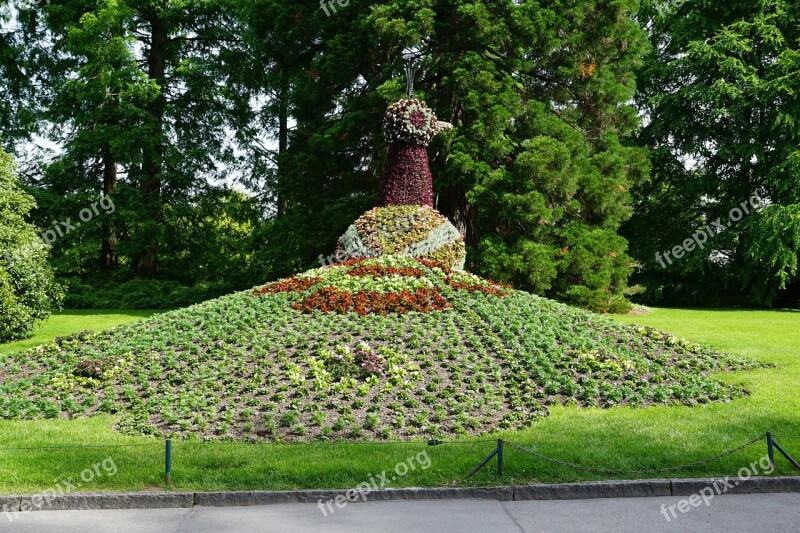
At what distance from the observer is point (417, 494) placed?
5867 millimetres

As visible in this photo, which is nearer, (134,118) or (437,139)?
(437,139)

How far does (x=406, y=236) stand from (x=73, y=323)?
28.0ft

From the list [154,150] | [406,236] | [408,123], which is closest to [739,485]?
[406,236]

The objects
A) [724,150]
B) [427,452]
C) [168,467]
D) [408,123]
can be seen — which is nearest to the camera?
[168,467]

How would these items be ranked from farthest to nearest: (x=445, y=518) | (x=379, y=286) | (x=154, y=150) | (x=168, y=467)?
(x=154, y=150) < (x=379, y=286) < (x=168, y=467) < (x=445, y=518)

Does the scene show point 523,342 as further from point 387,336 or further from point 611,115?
point 611,115

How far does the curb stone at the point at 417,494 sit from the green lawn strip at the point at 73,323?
819cm

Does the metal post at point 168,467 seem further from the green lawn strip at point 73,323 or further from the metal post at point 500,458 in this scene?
the green lawn strip at point 73,323

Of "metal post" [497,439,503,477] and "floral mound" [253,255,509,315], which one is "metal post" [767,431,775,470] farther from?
"floral mound" [253,255,509,315]

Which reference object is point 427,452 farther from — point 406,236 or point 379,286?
point 406,236

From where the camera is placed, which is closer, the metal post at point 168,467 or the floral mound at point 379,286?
the metal post at point 168,467

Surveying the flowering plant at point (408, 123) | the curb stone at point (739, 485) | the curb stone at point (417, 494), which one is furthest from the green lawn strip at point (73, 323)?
the curb stone at point (739, 485)

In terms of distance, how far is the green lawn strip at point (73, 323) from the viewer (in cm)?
1379

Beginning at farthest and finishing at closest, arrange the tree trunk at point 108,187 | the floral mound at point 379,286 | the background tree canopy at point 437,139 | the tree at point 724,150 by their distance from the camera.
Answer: the tree trunk at point 108,187
the tree at point 724,150
the background tree canopy at point 437,139
the floral mound at point 379,286
